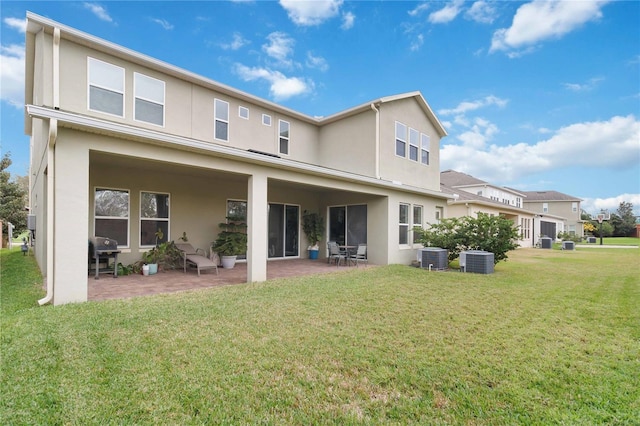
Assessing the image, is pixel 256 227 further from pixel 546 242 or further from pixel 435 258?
pixel 546 242

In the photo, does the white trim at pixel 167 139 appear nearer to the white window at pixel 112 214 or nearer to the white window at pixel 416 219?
the white window at pixel 112 214

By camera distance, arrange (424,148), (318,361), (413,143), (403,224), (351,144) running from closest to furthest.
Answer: (318,361)
(403,224)
(351,144)
(413,143)
(424,148)

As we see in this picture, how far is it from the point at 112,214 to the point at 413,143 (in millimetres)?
11891

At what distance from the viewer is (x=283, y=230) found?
13.4m

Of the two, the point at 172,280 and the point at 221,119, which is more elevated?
the point at 221,119

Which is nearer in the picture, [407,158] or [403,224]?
[403,224]


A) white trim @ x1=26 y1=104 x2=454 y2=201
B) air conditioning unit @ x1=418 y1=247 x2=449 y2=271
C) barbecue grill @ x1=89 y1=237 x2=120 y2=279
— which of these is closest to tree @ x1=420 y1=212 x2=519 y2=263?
air conditioning unit @ x1=418 y1=247 x2=449 y2=271

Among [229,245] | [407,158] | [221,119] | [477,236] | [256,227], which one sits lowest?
[229,245]

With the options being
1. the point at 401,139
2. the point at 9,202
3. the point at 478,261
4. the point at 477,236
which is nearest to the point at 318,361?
the point at 478,261

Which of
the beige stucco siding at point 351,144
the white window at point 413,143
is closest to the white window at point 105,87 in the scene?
the beige stucco siding at point 351,144

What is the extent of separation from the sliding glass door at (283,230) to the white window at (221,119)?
328 cm

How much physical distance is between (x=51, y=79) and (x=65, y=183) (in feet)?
13.8

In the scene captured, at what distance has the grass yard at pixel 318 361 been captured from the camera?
2660 millimetres

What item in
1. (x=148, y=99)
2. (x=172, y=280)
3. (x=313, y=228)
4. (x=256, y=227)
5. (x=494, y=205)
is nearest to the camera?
(x=256, y=227)
